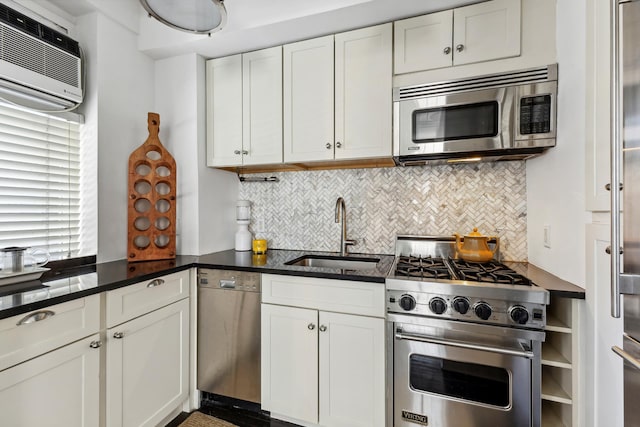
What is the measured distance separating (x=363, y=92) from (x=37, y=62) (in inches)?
73.5

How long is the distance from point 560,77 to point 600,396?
1463 mm

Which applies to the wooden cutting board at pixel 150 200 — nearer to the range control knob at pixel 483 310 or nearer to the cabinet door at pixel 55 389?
the cabinet door at pixel 55 389

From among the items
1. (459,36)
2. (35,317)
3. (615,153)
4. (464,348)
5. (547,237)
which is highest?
(459,36)

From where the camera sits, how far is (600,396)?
3.88 feet

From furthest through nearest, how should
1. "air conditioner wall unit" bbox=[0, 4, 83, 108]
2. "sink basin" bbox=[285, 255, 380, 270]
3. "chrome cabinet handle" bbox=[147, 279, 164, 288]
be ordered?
1. "sink basin" bbox=[285, 255, 380, 270]
2. "chrome cabinet handle" bbox=[147, 279, 164, 288]
3. "air conditioner wall unit" bbox=[0, 4, 83, 108]

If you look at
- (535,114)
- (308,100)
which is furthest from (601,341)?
(308,100)

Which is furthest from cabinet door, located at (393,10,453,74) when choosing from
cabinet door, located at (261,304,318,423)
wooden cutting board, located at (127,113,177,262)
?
wooden cutting board, located at (127,113,177,262)

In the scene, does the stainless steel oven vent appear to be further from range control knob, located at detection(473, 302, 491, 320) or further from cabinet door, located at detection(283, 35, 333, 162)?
range control knob, located at detection(473, 302, 491, 320)

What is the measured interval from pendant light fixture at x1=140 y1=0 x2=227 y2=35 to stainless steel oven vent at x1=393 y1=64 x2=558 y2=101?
1049 mm

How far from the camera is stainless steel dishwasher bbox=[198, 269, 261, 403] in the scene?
186cm

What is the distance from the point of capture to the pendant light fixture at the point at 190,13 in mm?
1295

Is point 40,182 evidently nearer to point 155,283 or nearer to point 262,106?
point 155,283

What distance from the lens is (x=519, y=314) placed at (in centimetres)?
135

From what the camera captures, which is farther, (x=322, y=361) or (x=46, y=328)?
(x=322, y=361)
